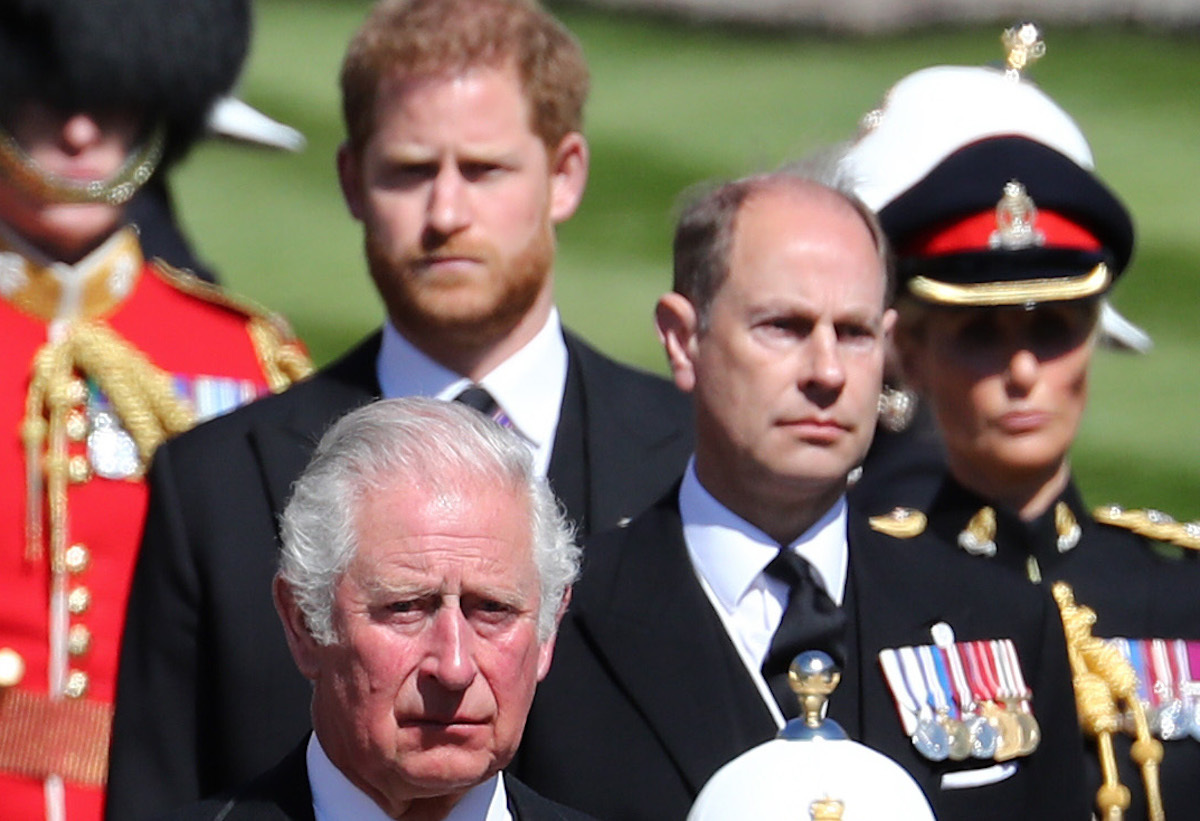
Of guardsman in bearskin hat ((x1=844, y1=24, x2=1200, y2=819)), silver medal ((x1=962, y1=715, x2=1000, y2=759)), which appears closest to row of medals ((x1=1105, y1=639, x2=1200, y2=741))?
guardsman in bearskin hat ((x1=844, y1=24, x2=1200, y2=819))

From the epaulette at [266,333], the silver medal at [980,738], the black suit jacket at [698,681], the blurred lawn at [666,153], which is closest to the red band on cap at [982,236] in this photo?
the black suit jacket at [698,681]

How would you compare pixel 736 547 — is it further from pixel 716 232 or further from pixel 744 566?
pixel 716 232

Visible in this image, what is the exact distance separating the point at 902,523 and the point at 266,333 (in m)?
1.31

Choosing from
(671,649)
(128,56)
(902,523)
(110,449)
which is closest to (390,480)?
(671,649)

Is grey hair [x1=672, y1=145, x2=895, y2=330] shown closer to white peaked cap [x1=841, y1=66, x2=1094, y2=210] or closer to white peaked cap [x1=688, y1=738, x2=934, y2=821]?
white peaked cap [x1=841, y1=66, x2=1094, y2=210]

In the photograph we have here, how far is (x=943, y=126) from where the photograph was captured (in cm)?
518

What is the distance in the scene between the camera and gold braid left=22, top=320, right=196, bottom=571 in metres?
5.34

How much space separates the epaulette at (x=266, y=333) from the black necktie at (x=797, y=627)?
58.0 inches

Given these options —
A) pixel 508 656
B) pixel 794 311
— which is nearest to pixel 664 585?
pixel 794 311

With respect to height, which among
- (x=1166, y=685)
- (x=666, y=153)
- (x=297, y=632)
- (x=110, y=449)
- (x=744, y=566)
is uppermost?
(x=297, y=632)

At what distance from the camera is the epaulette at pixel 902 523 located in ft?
15.6

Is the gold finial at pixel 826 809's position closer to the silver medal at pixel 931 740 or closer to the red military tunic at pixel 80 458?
the silver medal at pixel 931 740

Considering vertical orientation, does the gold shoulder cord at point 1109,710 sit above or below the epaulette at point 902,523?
below

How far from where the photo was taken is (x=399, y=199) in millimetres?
4676
